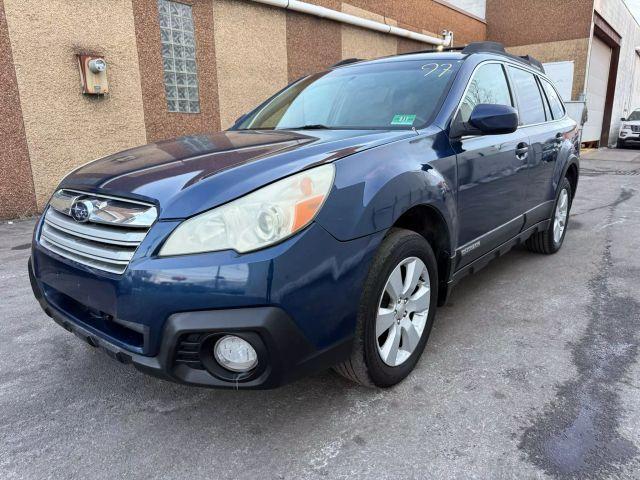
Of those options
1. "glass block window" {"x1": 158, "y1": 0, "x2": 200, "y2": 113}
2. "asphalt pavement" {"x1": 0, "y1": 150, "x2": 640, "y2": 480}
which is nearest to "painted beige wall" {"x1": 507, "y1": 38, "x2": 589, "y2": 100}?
"glass block window" {"x1": 158, "y1": 0, "x2": 200, "y2": 113}

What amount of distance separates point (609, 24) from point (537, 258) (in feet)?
64.7

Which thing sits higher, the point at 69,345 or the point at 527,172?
the point at 527,172

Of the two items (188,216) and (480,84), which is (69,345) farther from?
(480,84)

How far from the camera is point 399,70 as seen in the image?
3.13 metres

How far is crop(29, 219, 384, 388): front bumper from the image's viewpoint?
1.69 metres

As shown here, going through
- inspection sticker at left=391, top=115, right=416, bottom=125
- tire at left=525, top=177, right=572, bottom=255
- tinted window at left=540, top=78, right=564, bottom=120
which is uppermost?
tinted window at left=540, top=78, right=564, bottom=120

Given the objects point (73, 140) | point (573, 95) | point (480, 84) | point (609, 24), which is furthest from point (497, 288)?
point (609, 24)

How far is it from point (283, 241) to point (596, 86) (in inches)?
893

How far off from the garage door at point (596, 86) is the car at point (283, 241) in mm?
19024

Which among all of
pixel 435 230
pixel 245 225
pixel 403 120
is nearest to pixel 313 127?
pixel 403 120

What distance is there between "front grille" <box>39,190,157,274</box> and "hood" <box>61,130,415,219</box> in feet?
0.16

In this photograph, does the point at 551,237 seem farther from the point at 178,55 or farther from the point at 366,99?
the point at 178,55

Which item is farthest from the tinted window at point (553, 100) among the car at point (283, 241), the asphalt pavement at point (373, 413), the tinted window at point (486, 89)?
the asphalt pavement at point (373, 413)

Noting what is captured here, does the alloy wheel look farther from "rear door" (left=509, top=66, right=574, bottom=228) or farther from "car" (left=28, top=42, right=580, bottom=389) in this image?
"rear door" (left=509, top=66, right=574, bottom=228)
